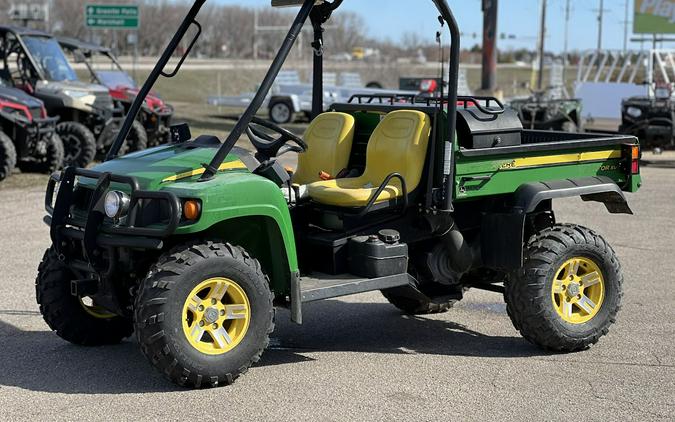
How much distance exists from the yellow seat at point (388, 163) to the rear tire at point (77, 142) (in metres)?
11.0

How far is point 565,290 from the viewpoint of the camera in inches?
256

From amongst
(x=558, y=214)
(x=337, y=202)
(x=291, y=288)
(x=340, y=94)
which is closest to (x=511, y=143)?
(x=337, y=202)

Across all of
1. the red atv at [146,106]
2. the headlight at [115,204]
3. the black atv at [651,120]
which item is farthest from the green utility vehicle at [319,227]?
the black atv at [651,120]

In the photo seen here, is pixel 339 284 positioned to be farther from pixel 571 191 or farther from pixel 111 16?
pixel 111 16

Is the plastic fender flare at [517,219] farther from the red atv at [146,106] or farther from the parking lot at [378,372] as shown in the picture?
the red atv at [146,106]

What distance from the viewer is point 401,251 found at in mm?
6172

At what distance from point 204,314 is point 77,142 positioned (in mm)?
12013

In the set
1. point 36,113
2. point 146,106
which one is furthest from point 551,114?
point 36,113

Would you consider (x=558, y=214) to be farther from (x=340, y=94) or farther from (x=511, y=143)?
(x=340, y=94)

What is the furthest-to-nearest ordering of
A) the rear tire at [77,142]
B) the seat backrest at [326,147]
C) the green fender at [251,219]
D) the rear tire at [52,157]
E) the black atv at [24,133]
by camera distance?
the rear tire at [77,142]
the rear tire at [52,157]
the black atv at [24,133]
the seat backrest at [326,147]
the green fender at [251,219]

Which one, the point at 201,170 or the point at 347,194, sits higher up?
the point at 201,170

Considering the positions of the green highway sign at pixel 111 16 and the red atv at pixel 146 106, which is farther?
the green highway sign at pixel 111 16

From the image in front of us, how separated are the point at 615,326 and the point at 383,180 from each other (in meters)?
2.01

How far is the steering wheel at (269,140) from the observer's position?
6.08 meters
